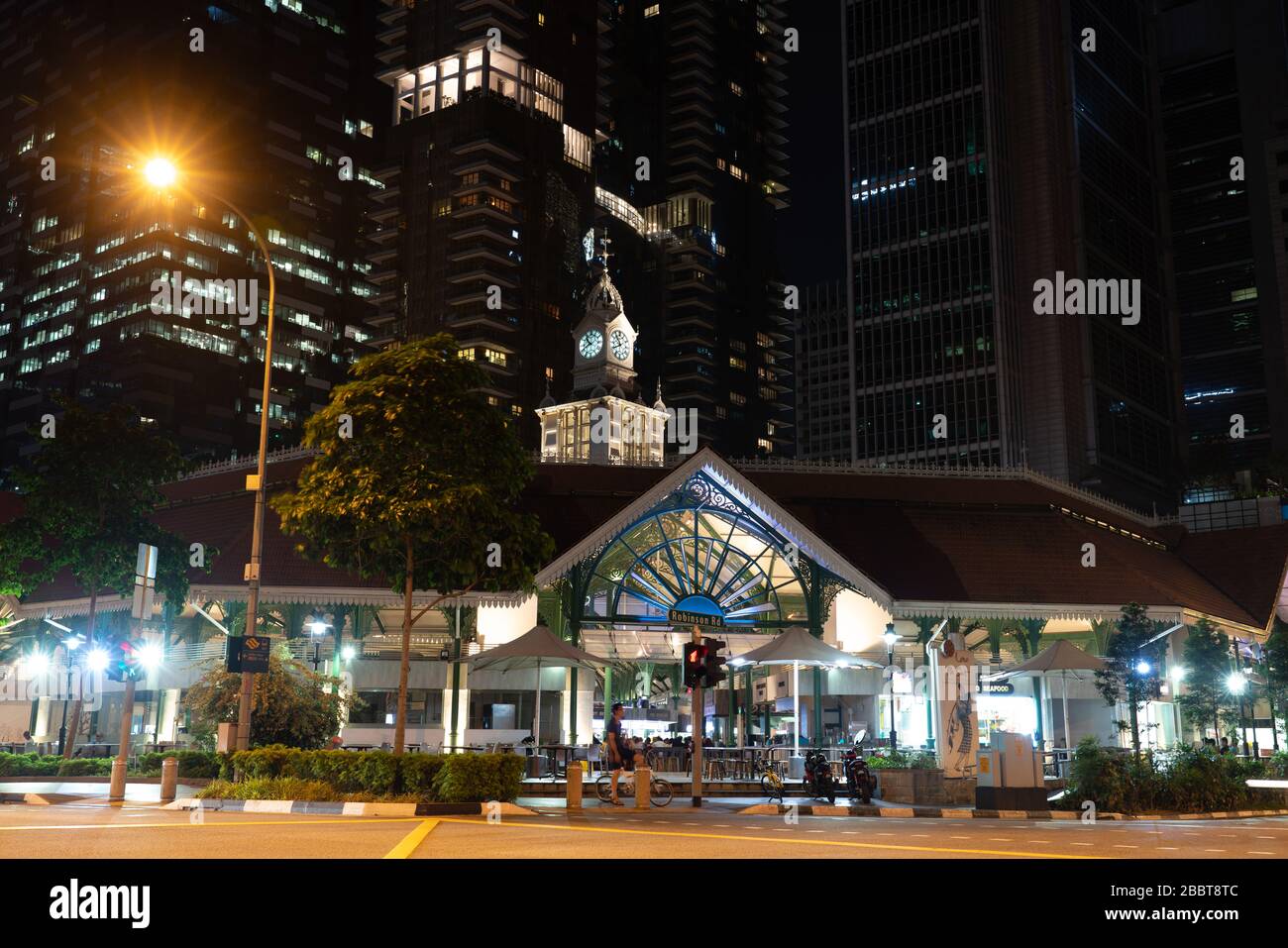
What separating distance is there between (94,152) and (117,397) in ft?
126

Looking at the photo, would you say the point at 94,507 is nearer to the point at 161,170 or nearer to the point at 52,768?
the point at 52,768

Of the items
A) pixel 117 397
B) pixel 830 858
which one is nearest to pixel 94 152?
pixel 117 397

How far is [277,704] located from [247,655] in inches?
273

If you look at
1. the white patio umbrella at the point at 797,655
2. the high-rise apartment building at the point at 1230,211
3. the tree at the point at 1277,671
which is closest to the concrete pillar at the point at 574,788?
the white patio umbrella at the point at 797,655

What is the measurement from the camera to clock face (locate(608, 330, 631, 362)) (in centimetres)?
13262

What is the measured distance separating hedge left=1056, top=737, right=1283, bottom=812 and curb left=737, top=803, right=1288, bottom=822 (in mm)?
288

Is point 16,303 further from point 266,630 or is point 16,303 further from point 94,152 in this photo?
point 266,630

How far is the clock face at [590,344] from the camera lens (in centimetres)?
13188

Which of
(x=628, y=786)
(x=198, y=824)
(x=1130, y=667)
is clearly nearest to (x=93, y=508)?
(x=628, y=786)

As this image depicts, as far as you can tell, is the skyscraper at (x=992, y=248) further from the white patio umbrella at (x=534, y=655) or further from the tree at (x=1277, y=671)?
the white patio umbrella at (x=534, y=655)

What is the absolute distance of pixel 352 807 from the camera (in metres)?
24.6

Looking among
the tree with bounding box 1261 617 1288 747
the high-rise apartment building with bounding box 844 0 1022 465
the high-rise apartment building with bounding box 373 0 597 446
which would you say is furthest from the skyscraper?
the tree with bounding box 1261 617 1288 747

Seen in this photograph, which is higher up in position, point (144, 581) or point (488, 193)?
point (488, 193)

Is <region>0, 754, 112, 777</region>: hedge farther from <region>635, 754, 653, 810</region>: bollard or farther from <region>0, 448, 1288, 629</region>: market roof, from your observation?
<region>635, 754, 653, 810</region>: bollard
